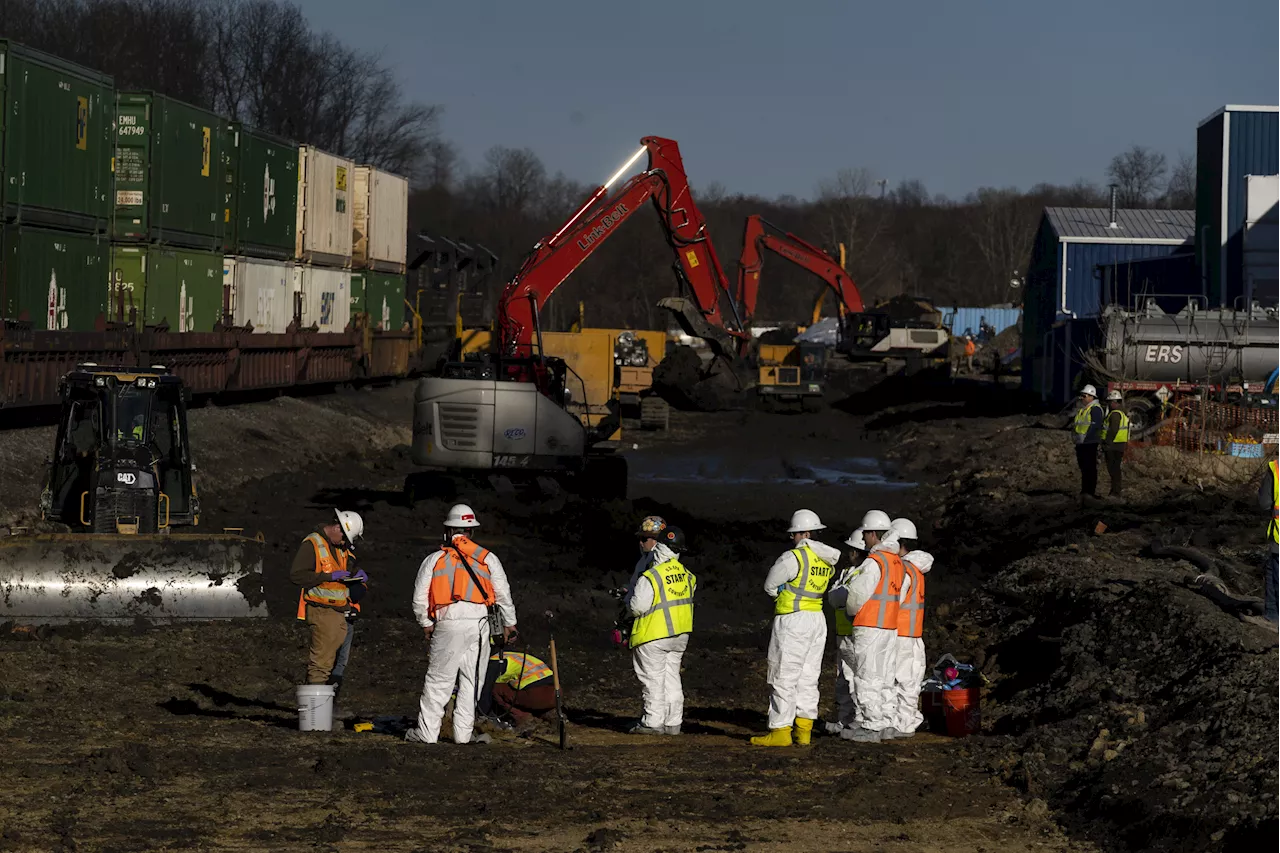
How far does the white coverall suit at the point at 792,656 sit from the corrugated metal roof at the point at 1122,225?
133 ft

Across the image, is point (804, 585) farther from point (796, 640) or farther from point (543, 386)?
point (543, 386)

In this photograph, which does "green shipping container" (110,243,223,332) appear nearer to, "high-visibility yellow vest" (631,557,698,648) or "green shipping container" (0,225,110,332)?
"green shipping container" (0,225,110,332)

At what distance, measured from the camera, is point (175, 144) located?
1204 inches

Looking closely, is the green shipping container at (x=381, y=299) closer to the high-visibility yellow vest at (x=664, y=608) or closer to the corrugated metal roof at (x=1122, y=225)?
the corrugated metal roof at (x=1122, y=225)

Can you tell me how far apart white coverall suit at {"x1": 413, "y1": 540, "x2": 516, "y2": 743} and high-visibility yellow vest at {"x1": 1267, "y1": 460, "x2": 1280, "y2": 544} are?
6377 millimetres

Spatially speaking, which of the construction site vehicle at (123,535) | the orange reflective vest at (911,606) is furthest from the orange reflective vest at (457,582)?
the construction site vehicle at (123,535)

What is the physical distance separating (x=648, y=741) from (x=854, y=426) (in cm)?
3333

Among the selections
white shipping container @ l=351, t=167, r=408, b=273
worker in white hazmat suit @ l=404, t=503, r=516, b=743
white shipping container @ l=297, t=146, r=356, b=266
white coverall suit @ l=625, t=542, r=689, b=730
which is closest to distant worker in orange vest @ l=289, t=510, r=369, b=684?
worker in white hazmat suit @ l=404, t=503, r=516, b=743

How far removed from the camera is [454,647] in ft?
35.8

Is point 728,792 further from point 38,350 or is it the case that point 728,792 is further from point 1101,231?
point 1101,231

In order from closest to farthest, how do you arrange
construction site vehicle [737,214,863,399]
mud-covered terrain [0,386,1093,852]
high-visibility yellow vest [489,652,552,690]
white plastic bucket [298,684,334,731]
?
1. mud-covered terrain [0,386,1093,852]
2. white plastic bucket [298,684,334,731]
3. high-visibility yellow vest [489,652,552,690]
4. construction site vehicle [737,214,863,399]

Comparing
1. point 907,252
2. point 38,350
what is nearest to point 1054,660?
point 38,350

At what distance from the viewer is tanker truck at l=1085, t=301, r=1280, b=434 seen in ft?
103

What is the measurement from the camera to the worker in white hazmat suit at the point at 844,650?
11.7 meters
